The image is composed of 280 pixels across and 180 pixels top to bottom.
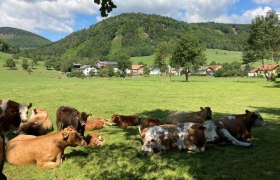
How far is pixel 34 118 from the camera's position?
47.6 ft

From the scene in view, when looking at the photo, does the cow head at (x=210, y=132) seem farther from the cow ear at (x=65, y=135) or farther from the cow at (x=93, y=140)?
the cow ear at (x=65, y=135)

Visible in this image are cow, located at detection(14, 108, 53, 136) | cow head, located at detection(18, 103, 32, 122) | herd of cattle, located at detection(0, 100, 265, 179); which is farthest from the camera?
cow head, located at detection(18, 103, 32, 122)

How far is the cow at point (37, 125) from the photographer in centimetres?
1334

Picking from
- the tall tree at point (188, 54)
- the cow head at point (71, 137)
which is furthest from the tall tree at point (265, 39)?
the cow head at point (71, 137)

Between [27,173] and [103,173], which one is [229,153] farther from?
[27,173]

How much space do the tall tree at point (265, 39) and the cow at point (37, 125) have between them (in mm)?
63630

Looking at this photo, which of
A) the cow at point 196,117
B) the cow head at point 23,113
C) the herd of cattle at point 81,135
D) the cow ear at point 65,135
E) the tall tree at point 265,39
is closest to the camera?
the herd of cattle at point 81,135

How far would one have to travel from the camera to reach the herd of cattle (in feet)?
32.9

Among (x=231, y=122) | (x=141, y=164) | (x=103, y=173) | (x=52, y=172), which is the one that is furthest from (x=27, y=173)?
(x=231, y=122)

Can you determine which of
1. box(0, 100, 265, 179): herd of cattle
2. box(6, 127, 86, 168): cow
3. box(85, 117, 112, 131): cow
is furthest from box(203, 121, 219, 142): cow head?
box(85, 117, 112, 131): cow

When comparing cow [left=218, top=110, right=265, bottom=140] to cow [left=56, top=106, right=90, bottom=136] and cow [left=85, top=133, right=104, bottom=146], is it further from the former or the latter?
cow [left=56, top=106, right=90, bottom=136]

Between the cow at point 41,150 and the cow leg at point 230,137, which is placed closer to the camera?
the cow at point 41,150

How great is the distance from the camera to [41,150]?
9.98 metres

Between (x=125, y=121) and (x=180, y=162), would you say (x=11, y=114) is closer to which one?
(x=125, y=121)
